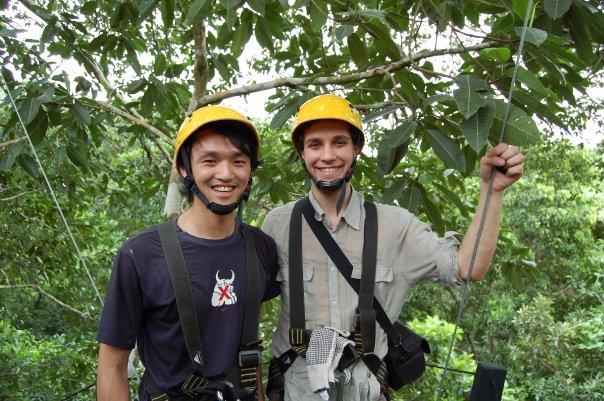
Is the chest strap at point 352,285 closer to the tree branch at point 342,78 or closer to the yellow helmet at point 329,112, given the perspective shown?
the yellow helmet at point 329,112

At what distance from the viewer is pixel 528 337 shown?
28.2 feet

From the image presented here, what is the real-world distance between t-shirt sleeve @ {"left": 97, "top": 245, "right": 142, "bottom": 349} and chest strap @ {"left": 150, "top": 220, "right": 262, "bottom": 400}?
0.10 meters

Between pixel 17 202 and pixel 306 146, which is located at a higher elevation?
pixel 306 146

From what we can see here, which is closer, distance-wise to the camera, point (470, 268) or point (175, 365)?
point (175, 365)

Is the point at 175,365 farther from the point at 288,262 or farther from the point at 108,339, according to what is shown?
the point at 288,262

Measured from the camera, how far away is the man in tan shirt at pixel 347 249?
177 centimetres

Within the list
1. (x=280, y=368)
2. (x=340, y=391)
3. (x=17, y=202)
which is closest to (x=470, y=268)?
(x=340, y=391)

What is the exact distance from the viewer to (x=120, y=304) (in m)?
1.53

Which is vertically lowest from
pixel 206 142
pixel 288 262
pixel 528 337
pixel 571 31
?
pixel 528 337

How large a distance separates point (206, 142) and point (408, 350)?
898 millimetres

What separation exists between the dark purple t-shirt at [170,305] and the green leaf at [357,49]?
108 centimetres

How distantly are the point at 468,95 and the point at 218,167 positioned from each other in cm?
71

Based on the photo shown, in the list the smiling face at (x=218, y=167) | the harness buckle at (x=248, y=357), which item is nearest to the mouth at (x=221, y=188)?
the smiling face at (x=218, y=167)

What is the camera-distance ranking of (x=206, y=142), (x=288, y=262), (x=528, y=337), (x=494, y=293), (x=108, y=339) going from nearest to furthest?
(x=108, y=339), (x=206, y=142), (x=288, y=262), (x=528, y=337), (x=494, y=293)
